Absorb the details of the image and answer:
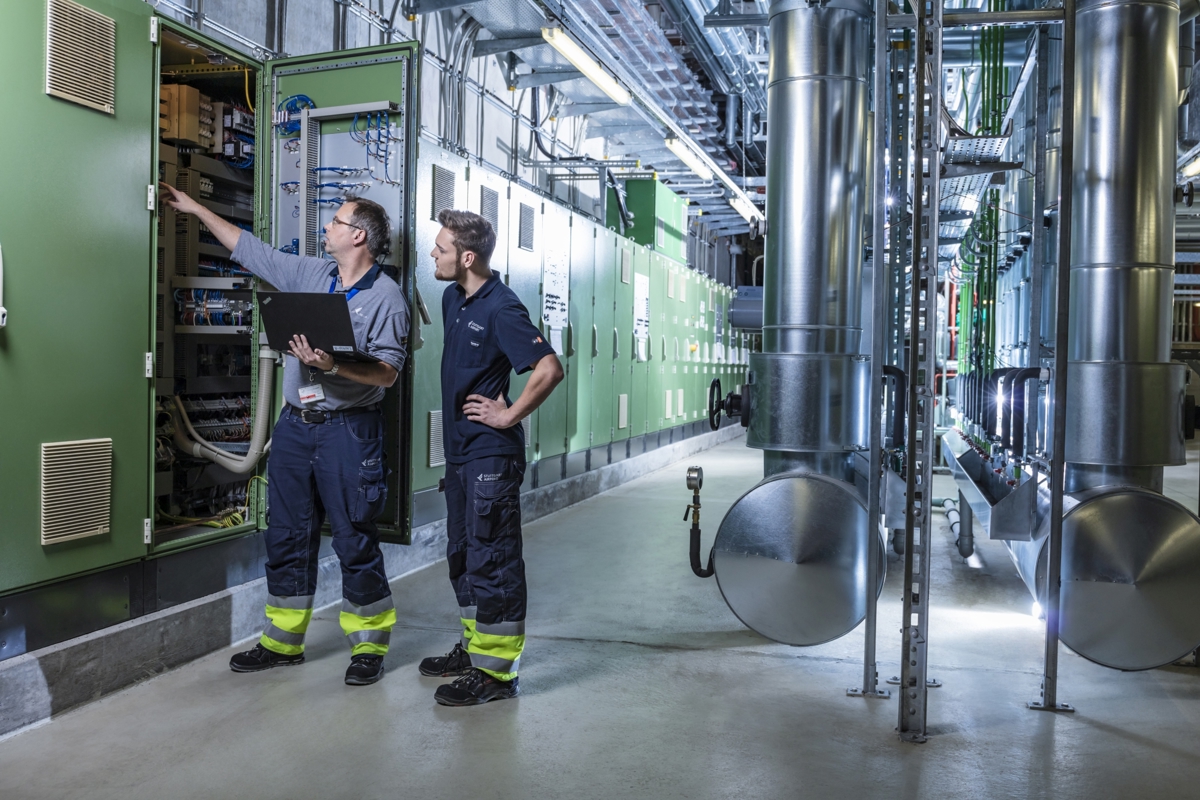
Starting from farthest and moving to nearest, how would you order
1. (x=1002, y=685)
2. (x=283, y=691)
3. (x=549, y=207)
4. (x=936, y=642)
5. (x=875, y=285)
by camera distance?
(x=549, y=207)
(x=936, y=642)
(x=1002, y=685)
(x=283, y=691)
(x=875, y=285)

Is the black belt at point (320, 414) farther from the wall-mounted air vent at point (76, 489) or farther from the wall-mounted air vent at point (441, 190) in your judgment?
the wall-mounted air vent at point (441, 190)

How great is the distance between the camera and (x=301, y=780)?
8.21 feet

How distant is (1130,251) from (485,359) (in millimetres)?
2382

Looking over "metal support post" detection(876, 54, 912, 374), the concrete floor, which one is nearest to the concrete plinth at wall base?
the concrete floor

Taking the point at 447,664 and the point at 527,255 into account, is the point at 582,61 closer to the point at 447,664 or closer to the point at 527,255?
the point at 527,255

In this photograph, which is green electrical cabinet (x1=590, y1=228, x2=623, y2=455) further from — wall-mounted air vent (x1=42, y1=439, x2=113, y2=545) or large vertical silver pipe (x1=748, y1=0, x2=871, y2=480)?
wall-mounted air vent (x1=42, y1=439, x2=113, y2=545)

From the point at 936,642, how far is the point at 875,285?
71.7 inches

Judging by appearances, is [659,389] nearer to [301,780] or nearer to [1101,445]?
[1101,445]

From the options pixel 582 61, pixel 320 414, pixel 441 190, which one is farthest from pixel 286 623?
pixel 582 61

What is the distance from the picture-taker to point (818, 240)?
12.0 ft

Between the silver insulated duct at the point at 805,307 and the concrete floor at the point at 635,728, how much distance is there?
382 mm

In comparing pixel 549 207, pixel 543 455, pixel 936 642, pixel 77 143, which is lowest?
pixel 936 642

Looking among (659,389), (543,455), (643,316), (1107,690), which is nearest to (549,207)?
(543,455)

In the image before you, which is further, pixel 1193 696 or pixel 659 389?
pixel 659 389
